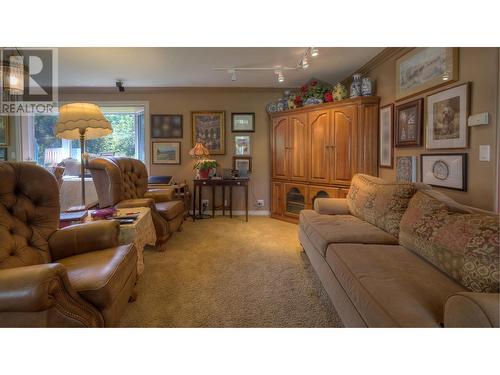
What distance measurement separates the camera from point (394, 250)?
1.67 meters

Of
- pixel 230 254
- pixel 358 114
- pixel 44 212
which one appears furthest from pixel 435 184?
pixel 44 212

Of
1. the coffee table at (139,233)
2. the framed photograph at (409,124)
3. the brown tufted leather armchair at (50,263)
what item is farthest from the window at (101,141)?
the framed photograph at (409,124)

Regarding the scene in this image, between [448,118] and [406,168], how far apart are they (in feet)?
2.25

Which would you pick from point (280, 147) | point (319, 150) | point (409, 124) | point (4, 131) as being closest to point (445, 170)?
point (409, 124)

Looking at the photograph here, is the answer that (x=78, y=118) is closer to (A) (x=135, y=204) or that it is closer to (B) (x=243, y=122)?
(A) (x=135, y=204)

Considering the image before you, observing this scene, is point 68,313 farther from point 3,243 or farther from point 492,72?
point 492,72

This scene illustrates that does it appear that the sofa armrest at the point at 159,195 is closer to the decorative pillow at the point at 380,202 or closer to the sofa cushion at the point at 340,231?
the sofa cushion at the point at 340,231

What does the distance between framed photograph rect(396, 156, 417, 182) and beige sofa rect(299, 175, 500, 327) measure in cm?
54

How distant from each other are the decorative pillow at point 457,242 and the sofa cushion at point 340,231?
255 mm

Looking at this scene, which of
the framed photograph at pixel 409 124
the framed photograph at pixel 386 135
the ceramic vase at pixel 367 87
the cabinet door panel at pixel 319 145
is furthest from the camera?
the cabinet door panel at pixel 319 145

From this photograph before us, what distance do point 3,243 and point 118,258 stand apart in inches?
22.0

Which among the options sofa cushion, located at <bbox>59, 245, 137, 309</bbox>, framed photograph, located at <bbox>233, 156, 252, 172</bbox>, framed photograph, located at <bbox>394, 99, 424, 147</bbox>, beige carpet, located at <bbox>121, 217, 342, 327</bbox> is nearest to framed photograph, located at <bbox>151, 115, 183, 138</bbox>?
framed photograph, located at <bbox>233, 156, 252, 172</bbox>

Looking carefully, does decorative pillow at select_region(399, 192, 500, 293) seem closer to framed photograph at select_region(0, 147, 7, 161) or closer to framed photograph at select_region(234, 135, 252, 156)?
framed photograph at select_region(234, 135, 252, 156)

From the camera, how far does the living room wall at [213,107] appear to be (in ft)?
14.7
